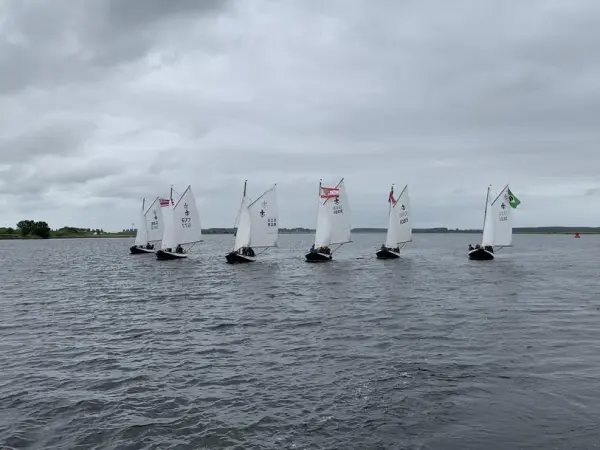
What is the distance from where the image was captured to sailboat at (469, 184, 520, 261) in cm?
8300

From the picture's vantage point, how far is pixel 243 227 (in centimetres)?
7656

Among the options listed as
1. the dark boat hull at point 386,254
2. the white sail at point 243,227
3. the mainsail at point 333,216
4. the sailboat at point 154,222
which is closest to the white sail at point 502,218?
the dark boat hull at point 386,254

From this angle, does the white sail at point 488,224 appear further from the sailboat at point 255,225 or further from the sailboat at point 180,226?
the sailboat at point 180,226

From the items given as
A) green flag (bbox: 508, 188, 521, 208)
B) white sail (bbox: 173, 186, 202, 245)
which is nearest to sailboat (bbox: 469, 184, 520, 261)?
green flag (bbox: 508, 188, 521, 208)

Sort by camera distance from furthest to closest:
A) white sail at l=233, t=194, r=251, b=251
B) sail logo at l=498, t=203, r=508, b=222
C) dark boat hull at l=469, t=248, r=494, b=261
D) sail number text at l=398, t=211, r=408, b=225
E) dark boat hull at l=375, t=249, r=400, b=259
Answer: dark boat hull at l=375, t=249, r=400, b=259 → sail number text at l=398, t=211, r=408, b=225 → dark boat hull at l=469, t=248, r=494, b=261 → sail logo at l=498, t=203, r=508, b=222 → white sail at l=233, t=194, r=251, b=251

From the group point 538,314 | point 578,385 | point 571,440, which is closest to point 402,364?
point 578,385

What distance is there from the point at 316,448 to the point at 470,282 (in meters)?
43.9

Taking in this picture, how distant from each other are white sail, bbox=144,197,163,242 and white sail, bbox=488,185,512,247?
65237mm

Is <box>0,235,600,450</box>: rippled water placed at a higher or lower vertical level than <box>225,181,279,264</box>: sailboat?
lower

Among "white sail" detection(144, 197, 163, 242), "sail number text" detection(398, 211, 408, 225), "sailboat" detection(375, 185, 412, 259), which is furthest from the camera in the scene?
"white sail" detection(144, 197, 163, 242)

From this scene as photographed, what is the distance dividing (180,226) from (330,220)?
27414 mm

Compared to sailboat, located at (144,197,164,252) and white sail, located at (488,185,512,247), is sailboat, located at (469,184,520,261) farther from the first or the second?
sailboat, located at (144,197,164,252)

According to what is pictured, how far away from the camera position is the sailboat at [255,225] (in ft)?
249

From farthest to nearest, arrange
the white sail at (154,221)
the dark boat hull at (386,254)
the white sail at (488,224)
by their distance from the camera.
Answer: the white sail at (154,221)
the dark boat hull at (386,254)
the white sail at (488,224)
